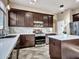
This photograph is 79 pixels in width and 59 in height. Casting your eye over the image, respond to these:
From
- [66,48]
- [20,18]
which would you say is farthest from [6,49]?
[20,18]

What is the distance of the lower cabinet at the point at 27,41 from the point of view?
4891 millimetres

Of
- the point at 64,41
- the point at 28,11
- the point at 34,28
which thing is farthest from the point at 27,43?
the point at 64,41

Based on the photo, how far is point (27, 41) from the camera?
504 centimetres

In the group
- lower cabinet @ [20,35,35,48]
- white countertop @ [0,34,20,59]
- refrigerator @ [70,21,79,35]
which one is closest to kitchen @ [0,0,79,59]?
lower cabinet @ [20,35,35,48]

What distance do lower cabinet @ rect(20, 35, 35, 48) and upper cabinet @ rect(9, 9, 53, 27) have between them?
0.85m

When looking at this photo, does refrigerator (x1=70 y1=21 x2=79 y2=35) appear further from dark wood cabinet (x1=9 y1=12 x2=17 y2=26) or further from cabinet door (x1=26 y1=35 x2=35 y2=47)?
dark wood cabinet (x1=9 y1=12 x2=17 y2=26)

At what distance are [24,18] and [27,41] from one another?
155cm

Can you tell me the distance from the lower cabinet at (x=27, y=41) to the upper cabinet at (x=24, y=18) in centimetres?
85

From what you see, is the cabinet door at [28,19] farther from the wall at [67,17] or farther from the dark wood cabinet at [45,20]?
the wall at [67,17]

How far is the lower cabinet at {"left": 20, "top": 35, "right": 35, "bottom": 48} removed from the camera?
4.89 metres

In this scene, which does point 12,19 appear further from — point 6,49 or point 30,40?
point 6,49

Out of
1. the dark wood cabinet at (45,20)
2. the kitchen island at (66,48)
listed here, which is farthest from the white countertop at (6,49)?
the dark wood cabinet at (45,20)

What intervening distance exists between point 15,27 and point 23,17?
0.86 metres

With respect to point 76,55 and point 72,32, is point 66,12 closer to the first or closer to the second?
point 72,32
